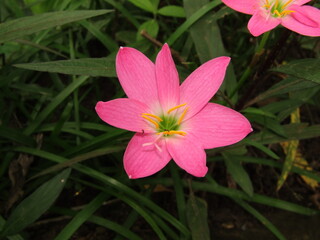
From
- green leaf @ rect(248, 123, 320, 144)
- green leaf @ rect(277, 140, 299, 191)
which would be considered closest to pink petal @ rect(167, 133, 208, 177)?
green leaf @ rect(248, 123, 320, 144)

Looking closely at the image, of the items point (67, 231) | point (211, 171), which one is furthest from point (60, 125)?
point (211, 171)

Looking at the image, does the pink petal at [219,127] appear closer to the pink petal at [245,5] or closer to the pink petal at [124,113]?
the pink petal at [124,113]

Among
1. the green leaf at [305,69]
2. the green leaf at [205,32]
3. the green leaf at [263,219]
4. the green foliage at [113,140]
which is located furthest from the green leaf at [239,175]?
the green leaf at [305,69]

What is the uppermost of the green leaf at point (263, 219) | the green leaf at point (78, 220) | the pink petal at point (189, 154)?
the pink petal at point (189, 154)

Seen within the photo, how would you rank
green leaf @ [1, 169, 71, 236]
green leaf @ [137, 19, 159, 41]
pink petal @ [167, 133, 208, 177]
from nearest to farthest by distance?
pink petal @ [167, 133, 208, 177] → green leaf @ [1, 169, 71, 236] → green leaf @ [137, 19, 159, 41]

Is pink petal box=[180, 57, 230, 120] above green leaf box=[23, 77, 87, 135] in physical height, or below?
above

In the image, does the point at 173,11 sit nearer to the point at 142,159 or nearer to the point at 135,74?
the point at 135,74

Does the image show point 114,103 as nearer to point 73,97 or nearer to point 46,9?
point 73,97

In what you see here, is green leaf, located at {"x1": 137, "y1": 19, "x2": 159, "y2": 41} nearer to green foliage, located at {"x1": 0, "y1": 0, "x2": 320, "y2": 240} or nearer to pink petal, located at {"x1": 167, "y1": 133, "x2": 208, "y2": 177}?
green foliage, located at {"x1": 0, "y1": 0, "x2": 320, "y2": 240}
